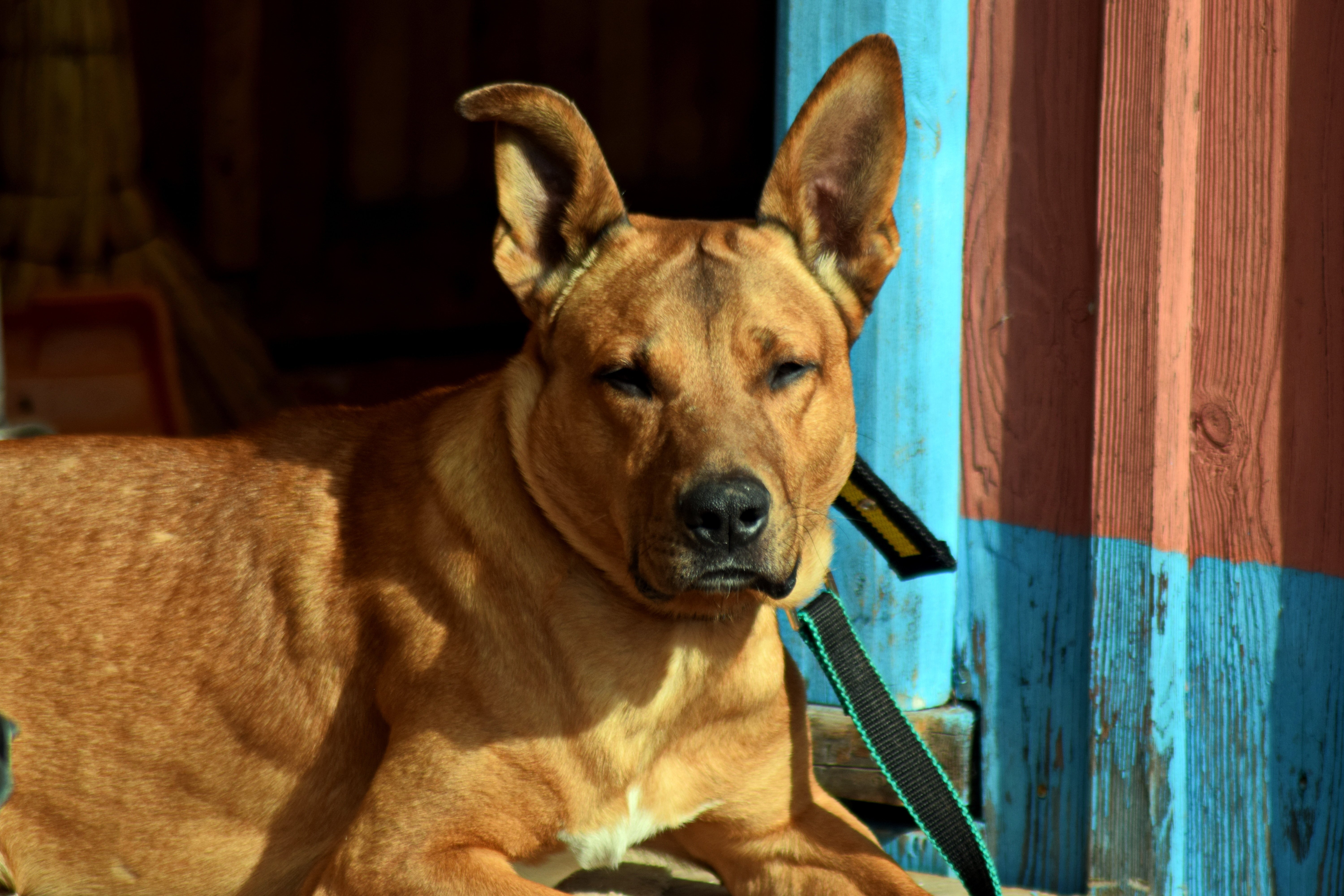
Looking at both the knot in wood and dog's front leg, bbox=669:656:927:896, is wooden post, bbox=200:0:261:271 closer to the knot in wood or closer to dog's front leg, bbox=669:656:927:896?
dog's front leg, bbox=669:656:927:896

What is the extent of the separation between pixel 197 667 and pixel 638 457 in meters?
1.08

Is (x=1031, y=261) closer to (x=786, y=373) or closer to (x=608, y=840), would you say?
(x=786, y=373)

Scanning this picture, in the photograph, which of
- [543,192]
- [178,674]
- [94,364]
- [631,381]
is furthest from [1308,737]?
[94,364]

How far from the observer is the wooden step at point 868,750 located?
130 inches

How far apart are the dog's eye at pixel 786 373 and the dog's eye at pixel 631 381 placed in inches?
9.9

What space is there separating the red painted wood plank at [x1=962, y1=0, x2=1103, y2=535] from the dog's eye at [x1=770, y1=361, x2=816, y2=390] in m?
0.73

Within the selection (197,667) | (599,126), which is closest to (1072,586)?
(197,667)

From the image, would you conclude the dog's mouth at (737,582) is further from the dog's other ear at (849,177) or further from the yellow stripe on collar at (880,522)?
the dog's other ear at (849,177)

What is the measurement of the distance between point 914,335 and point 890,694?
0.88m

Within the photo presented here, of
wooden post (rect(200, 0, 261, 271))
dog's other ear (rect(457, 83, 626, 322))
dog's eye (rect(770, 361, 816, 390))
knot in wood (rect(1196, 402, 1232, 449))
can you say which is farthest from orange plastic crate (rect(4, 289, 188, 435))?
knot in wood (rect(1196, 402, 1232, 449))

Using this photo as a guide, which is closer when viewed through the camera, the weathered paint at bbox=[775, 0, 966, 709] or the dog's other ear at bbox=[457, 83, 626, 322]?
the dog's other ear at bbox=[457, 83, 626, 322]

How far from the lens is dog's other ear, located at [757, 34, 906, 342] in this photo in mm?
2635

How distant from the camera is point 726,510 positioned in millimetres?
2373

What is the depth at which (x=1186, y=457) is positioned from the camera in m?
3.06
